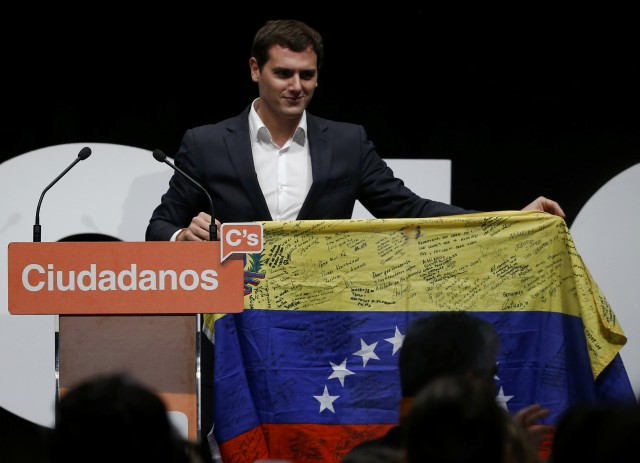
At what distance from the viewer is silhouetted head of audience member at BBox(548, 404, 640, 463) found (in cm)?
176

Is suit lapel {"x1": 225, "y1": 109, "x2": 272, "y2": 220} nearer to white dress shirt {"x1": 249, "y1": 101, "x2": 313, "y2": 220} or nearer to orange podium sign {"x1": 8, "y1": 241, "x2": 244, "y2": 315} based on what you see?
white dress shirt {"x1": 249, "y1": 101, "x2": 313, "y2": 220}

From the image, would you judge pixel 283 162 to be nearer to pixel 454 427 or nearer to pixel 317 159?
pixel 317 159

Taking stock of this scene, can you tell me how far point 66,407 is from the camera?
6.12 feet

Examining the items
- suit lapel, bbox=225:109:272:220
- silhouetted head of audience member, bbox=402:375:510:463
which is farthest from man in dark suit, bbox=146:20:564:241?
silhouetted head of audience member, bbox=402:375:510:463

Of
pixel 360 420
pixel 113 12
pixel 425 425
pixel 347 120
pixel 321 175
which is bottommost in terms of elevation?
pixel 360 420

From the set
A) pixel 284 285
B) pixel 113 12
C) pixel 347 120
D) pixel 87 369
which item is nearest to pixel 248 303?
pixel 284 285

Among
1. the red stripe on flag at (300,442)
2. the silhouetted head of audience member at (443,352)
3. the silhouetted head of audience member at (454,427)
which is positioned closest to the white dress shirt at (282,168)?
the red stripe on flag at (300,442)

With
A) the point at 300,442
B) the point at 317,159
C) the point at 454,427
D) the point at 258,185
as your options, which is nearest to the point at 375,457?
the point at 454,427

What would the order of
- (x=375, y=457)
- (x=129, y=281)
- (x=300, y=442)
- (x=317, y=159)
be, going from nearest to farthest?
(x=375, y=457) < (x=129, y=281) < (x=300, y=442) < (x=317, y=159)

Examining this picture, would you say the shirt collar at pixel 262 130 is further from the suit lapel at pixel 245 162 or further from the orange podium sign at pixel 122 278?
the orange podium sign at pixel 122 278

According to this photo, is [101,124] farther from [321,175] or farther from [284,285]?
[284,285]

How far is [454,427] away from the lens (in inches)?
74.9

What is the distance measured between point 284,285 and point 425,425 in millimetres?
2017

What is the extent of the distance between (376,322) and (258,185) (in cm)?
79
